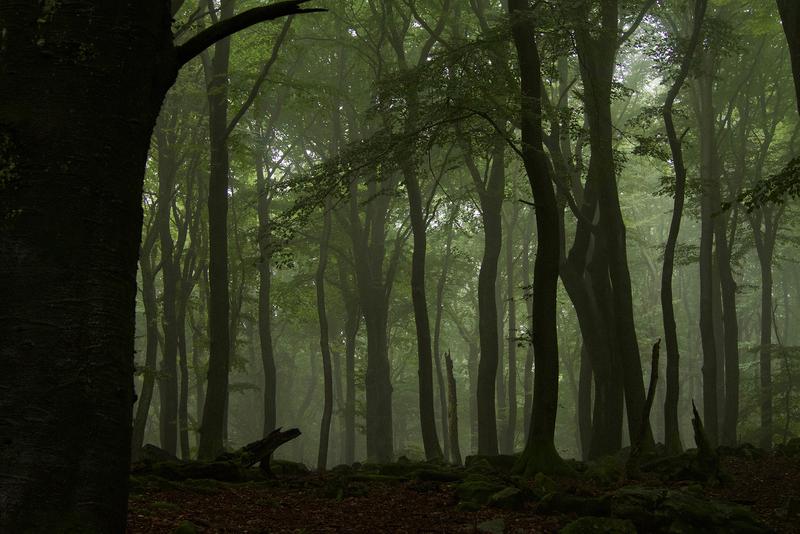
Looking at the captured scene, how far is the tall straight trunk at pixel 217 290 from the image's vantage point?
13.0m

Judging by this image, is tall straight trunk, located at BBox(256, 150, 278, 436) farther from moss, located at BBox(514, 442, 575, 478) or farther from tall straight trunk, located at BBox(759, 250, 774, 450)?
tall straight trunk, located at BBox(759, 250, 774, 450)

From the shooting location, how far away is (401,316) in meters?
32.6

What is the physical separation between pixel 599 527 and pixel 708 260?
15.8 metres

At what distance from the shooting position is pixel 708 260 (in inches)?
783

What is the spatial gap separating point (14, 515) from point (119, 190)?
3.61 ft

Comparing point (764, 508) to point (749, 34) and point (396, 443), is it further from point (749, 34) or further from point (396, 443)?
point (396, 443)

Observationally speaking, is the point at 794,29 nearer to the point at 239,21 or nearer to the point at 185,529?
the point at 239,21

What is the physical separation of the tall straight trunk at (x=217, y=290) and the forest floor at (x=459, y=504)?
3.63 meters

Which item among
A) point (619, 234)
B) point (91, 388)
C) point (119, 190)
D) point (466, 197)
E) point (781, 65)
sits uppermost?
point (781, 65)

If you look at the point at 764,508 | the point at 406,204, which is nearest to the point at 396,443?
the point at 406,204

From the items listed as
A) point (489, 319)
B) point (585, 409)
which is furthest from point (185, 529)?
point (585, 409)

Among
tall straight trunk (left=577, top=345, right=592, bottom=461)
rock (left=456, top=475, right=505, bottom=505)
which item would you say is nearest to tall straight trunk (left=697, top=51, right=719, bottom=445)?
tall straight trunk (left=577, top=345, right=592, bottom=461)

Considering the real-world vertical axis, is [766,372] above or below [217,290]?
below

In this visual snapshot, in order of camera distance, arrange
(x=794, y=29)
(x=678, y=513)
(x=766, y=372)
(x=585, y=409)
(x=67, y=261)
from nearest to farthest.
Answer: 1. (x=67, y=261)
2. (x=678, y=513)
3. (x=794, y=29)
4. (x=585, y=409)
5. (x=766, y=372)
